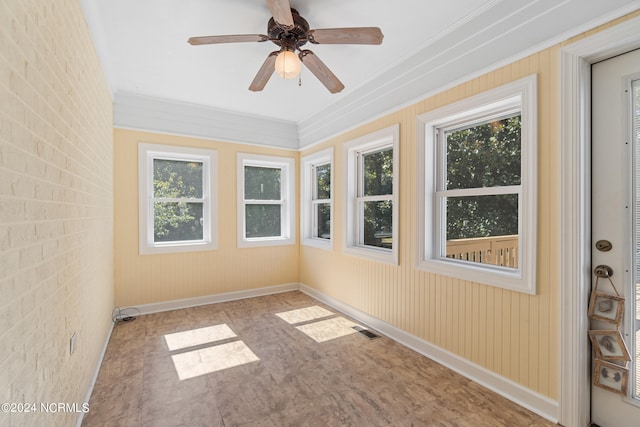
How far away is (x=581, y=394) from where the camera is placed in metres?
1.75

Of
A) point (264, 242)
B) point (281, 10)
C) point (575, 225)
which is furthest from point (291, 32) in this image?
point (264, 242)

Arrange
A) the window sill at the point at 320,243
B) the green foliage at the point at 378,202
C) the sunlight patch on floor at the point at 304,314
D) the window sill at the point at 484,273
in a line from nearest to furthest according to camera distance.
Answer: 1. the window sill at the point at 484,273
2. the green foliage at the point at 378,202
3. the sunlight patch on floor at the point at 304,314
4. the window sill at the point at 320,243

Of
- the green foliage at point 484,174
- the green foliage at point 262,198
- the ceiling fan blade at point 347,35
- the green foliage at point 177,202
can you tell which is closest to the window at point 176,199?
the green foliage at point 177,202

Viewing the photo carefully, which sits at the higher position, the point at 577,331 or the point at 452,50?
the point at 452,50

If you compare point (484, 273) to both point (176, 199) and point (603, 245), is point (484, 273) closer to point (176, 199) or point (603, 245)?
point (603, 245)

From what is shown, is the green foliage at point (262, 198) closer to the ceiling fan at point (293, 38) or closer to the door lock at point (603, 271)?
the ceiling fan at point (293, 38)

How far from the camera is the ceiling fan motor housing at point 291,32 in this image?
210 cm

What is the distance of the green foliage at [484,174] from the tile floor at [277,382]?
1.24m

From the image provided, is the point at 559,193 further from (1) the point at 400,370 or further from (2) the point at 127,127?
(2) the point at 127,127

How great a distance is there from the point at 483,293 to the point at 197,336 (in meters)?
2.84

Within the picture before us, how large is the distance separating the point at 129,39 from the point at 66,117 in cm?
130

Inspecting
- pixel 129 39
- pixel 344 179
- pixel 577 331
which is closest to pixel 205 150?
pixel 129 39

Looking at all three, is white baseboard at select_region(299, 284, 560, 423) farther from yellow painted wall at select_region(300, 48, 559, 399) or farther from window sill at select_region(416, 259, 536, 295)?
window sill at select_region(416, 259, 536, 295)

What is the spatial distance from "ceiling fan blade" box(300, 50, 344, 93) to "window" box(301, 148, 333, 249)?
1.74m
